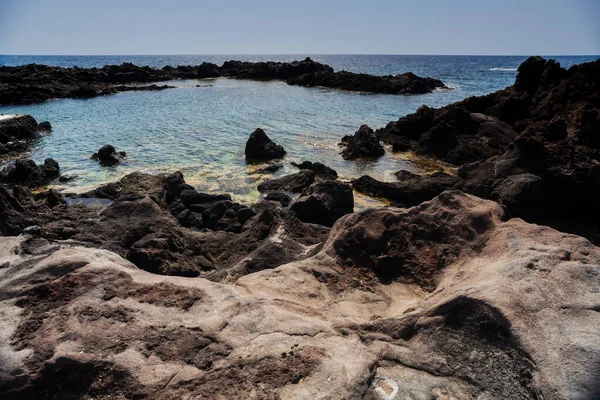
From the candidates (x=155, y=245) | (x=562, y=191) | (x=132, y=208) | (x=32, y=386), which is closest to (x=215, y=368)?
(x=32, y=386)

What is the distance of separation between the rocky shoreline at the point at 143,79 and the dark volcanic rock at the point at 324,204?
142ft

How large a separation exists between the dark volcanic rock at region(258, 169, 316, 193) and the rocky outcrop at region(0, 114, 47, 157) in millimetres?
14792

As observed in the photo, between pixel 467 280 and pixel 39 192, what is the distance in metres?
15.5

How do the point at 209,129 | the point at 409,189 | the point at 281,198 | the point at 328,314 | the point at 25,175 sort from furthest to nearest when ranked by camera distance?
the point at 209,129, the point at 25,175, the point at 409,189, the point at 281,198, the point at 328,314

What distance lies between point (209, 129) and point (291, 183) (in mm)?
14117

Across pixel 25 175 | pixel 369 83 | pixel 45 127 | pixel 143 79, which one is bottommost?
pixel 25 175

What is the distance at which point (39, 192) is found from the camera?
1482 centimetres

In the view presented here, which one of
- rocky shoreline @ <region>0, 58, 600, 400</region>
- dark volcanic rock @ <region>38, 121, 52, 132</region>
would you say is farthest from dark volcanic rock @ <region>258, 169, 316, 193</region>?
dark volcanic rock @ <region>38, 121, 52, 132</region>

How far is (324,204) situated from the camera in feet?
36.3

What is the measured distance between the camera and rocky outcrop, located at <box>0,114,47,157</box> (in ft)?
69.9

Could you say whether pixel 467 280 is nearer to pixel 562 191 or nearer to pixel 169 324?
pixel 169 324

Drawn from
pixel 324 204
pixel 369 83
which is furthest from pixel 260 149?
pixel 369 83

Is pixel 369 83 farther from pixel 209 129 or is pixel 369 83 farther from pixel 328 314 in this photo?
pixel 328 314

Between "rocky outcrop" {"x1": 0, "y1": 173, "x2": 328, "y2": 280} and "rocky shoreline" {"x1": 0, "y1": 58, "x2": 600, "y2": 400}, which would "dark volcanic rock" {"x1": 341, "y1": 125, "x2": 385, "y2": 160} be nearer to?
"rocky outcrop" {"x1": 0, "y1": 173, "x2": 328, "y2": 280}
